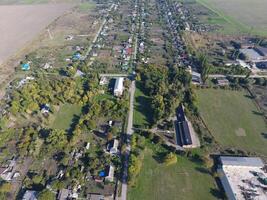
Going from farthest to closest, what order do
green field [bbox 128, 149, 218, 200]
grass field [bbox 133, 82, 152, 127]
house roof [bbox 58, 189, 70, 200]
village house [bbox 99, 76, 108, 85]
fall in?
village house [bbox 99, 76, 108, 85] < grass field [bbox 133, 82, 152, 127] < green field [bbox 128, 149, 218, 200] < house roof [bbox 58, 189, 70, 200]

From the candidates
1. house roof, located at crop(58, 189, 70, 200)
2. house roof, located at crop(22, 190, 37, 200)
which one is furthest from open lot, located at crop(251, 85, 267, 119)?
house roof, located at crop(22, 190, 37, 200)

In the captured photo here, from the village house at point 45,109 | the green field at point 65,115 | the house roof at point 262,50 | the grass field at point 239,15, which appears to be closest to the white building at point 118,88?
the green field at point 65,115

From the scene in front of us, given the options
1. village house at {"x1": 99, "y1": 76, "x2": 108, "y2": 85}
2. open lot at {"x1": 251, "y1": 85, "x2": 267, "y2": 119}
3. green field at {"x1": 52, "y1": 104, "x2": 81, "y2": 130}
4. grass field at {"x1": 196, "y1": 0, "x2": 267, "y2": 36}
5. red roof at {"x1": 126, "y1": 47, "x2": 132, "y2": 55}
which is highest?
grass field at {"x1": 196, "y1": 0, "x2": 267, "y2": 36}

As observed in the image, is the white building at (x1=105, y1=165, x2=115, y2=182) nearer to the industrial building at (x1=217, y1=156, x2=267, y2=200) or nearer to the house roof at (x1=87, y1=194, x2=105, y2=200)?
the house roof at (x1=87, y1=194, x2=105, y2=200)

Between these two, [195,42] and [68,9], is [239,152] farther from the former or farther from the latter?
[68,9]

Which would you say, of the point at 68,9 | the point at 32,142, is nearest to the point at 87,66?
the point at 32,142

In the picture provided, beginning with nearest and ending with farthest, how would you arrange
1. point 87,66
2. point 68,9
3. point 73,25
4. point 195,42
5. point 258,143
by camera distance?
point 258,143 → point 87,66 → point 195,42 → point 73,25 → point 68,9
